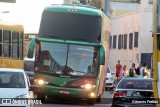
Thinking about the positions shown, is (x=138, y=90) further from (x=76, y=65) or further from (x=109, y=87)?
(x=109, y=87)

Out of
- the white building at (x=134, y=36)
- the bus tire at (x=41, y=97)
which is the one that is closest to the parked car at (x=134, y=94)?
the bus tire at (x=41, y=97)

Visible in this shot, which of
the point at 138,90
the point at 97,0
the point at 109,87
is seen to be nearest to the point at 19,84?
the point at 138,90

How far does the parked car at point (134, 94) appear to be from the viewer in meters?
18.5

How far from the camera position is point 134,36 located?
179 ft

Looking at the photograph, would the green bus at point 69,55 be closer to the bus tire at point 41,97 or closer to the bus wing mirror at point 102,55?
the bus wing mirror at point 102,55

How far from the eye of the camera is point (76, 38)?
24672mm

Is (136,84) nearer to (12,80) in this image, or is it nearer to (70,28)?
(12,80)

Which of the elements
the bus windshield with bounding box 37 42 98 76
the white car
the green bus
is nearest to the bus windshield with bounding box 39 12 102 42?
the green bus

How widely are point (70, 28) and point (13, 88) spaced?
9087 millimetres

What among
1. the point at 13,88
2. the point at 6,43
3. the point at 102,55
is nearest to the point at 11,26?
the point at 6,43

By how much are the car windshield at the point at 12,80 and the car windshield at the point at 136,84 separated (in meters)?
4.07

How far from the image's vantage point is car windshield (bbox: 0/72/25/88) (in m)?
16.3

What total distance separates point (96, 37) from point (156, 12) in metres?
9.77

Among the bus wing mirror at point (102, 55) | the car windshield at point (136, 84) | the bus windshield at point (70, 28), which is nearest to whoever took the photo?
the car windshield at point (136, 84)
